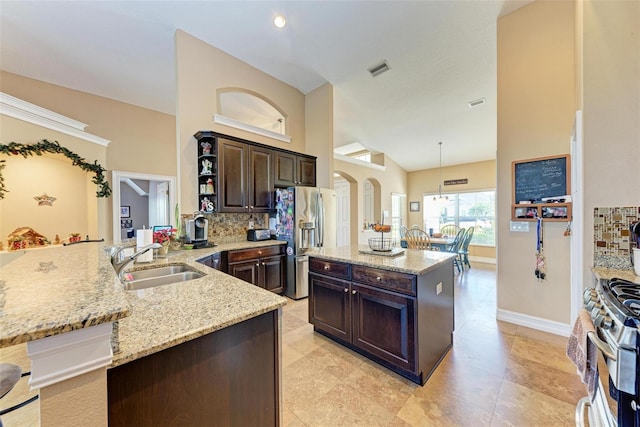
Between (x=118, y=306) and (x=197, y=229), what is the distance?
2554 millimetres

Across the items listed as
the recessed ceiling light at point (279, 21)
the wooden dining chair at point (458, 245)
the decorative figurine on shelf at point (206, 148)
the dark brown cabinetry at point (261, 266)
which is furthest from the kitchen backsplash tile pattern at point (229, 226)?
the wooden dining chair at point (458, 245)

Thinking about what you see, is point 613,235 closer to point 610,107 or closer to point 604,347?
point 610,107

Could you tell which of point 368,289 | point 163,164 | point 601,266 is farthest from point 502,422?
point 163,164

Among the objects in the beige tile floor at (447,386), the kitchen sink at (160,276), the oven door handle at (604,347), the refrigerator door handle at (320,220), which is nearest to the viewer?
the oven door handle at (604,347)

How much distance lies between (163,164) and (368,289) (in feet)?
16.1

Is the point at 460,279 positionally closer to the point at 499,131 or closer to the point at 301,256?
the point at 499,131

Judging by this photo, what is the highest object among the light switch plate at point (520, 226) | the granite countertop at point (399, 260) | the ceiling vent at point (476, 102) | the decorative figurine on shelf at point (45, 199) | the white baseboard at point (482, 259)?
the ceiling vent at point (476, 102)

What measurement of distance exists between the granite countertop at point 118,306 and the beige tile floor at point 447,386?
1.54ft

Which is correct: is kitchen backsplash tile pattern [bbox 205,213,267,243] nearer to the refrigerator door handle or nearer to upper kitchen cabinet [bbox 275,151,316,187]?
upper kitchen cabinet [bbox 275,151,316,187]

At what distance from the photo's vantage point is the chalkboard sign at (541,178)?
2.50 metres

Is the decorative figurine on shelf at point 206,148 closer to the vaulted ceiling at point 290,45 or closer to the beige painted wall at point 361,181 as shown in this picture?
the vaulted ceiling at point 290,45

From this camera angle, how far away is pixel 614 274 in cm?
148

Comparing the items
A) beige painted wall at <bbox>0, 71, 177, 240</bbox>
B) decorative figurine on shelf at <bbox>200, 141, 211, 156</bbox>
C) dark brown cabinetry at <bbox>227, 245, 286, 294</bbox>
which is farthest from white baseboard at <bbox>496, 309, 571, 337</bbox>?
beige painted wall at <bbox>0, 71, 177, 240</bbox>

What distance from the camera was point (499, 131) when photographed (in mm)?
2887
